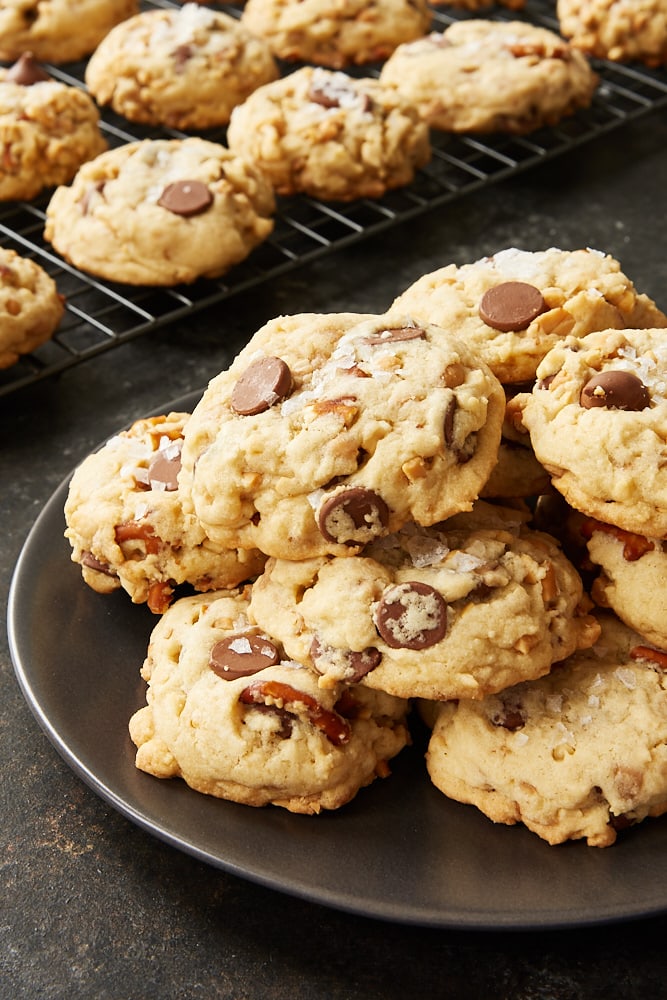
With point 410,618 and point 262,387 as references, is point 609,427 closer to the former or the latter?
point 410,618

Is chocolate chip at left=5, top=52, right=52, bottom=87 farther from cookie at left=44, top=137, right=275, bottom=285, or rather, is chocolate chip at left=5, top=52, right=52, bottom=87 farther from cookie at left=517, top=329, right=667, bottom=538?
cookie at left=517, top=329, right=667, bottom=538

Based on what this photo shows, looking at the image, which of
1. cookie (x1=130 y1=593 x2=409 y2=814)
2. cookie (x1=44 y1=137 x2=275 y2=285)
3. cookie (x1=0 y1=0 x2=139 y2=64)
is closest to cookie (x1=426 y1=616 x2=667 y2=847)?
cookie (x1=130 y1=593 x2=409 y2=814)

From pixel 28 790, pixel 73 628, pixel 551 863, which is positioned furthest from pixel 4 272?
pixel 551 863

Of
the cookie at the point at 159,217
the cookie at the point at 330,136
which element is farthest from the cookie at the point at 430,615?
the cookie at the point at 330,136

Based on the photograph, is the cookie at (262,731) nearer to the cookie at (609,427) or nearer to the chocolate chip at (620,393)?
the cookie at (609,427)

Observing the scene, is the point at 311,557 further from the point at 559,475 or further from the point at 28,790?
the point at 28,790

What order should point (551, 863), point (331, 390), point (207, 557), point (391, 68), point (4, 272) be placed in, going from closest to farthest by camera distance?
point (551, 863) < point (331, 390) < point (207, 557) < point (4, 272) < point (391, 68)
